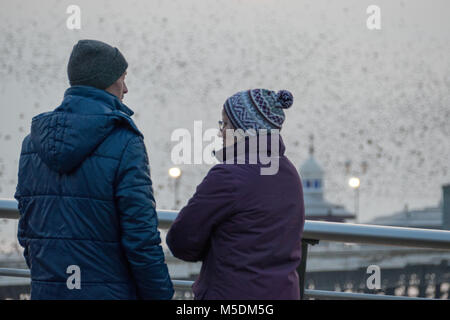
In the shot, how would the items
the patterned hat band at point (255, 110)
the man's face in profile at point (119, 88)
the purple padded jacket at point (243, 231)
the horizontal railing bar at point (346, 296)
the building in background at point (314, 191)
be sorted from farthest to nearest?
the building in background at point (314, 191), the horizontal railing bar at point (346, 296), the man's face in profile at point (119, 88), the patterned hat band at point (255, 110), the purple padded jacket at point (243, 231)

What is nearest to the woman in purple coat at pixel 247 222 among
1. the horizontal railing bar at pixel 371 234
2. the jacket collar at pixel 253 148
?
the jacket collar at pixel 253 148

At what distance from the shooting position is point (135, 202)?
2.64 meters

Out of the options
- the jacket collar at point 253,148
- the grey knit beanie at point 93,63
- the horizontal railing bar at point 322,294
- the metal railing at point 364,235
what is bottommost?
the horizontal railing bar at point 322,294

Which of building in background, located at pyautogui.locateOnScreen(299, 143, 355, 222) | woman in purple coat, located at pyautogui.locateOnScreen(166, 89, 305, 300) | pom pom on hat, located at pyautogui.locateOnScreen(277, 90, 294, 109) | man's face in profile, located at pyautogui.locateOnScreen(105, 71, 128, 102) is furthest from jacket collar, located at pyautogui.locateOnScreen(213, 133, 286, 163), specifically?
building in background, located at pyautogui.locateOnScreen(299, 143, 355, 222)

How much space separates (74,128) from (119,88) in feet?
0.95

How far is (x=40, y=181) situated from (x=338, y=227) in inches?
52.7

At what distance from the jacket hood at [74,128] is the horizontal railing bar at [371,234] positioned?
83 centimetres

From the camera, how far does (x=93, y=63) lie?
2.81 meters

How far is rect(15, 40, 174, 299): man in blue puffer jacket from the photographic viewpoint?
266 cm

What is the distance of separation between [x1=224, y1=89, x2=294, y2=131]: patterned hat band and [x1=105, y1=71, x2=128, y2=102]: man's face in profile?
430mm

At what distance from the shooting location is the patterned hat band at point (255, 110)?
2738mm

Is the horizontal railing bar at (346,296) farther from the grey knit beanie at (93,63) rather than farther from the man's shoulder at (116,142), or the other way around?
the grey knit beanie at (93,63)

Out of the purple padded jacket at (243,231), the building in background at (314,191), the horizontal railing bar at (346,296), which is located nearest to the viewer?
the purple padded jacket at (243,231)
